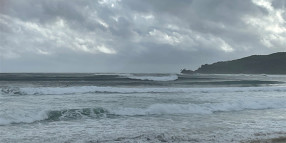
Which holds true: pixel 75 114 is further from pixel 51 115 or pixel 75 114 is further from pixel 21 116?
pixel 21 116

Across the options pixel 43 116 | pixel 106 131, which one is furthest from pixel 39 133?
pixel 43 116

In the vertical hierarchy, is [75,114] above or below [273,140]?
above

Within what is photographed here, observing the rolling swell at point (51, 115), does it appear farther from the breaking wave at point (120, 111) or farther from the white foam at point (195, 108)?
the white foam at point (195, 108)

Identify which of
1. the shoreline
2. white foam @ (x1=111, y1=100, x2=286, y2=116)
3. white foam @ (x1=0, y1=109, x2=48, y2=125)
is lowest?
the shoreline

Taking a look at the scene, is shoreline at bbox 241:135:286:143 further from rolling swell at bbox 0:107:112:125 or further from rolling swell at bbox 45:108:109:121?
rolling swell at bbox 45:108:109:121

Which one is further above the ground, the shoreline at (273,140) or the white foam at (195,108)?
the white foam at (195,108)

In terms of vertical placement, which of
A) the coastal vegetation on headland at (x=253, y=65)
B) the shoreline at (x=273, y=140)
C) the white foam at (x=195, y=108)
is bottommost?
the shoreline at (x=273, y=140)

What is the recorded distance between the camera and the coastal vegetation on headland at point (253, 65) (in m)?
126

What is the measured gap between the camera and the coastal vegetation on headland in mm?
126469

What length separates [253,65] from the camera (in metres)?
134

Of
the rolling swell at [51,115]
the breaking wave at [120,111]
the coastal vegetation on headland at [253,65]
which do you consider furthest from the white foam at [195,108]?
the coastal vegetation on headland at [253,65]

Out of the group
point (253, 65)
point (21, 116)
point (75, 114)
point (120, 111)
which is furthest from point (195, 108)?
point (253, 65)

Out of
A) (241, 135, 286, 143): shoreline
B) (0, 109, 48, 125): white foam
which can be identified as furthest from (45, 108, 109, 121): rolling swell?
(241, 135, 286, 143): shoreline

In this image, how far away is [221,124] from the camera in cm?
1158
